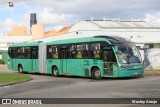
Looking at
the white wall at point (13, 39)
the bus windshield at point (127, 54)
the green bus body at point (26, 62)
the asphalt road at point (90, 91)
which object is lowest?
the asphalt road at point (90, 91)

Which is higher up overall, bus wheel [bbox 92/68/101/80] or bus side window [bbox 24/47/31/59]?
bus side window [bbox 24/47/31/59]

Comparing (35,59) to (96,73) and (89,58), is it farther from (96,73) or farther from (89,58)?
(96,73)

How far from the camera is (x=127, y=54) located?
26.8 m

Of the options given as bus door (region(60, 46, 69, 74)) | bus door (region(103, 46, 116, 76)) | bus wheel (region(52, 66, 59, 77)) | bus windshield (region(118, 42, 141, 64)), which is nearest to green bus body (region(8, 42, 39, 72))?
bus wheel (region(52, 66, 59, 77))

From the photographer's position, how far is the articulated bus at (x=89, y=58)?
2662cm

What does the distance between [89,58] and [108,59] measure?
6.31ft

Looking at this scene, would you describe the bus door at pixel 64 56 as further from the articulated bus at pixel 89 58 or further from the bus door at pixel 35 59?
the bus door at pixel 35 59

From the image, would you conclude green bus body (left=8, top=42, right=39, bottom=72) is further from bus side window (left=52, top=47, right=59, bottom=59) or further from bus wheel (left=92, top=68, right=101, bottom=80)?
bus wheel (left=92, top=68, right=101, bottom=80)

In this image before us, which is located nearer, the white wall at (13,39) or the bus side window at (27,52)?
the bus side window at (27,52)

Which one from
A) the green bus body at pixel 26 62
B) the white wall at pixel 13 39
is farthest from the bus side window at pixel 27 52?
the white wall at pixel 13 39

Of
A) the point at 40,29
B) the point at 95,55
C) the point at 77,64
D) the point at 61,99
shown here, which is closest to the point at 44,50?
the point at 77,64

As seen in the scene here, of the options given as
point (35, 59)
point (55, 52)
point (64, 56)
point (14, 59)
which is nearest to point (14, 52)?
point (14, 59)

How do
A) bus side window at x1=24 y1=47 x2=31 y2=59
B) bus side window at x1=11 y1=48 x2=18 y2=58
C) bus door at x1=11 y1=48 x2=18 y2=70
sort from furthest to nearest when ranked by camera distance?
bus door at x1=11 y1=48 x2=18 y2=70, bus side window at x1=11 y1=48 x2=18 y2=58, bus side window at x1=24 y1=47 x2=31 y2=59

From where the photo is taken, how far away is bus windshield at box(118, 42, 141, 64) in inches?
1046
